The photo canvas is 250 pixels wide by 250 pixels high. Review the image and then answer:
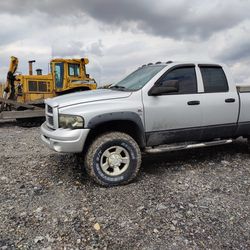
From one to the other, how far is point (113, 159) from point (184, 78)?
1.98m

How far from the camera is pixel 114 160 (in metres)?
4.06

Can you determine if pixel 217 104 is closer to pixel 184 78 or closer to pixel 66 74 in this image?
pixel 184 78

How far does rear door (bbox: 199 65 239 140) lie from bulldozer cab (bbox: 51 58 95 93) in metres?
8.57

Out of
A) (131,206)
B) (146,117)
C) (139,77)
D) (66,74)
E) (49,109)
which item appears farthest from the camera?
(66,74)

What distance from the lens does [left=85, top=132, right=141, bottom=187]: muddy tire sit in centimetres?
393

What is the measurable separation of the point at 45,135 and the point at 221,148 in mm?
4140

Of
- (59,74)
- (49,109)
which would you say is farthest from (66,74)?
(49,109)

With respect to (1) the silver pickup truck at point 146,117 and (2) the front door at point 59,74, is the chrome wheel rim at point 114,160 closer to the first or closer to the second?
(1) the silver pickup truck at point 146,117

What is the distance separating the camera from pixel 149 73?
4652 millimetres

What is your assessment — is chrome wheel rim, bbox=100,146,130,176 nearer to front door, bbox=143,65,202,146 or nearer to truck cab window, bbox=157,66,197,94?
front door, bbox=143,65,202,146

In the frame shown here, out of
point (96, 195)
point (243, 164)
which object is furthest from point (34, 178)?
point (243, 164)

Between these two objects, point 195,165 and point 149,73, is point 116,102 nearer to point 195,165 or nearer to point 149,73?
point 149,73

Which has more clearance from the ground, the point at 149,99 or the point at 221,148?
the point at 149,99

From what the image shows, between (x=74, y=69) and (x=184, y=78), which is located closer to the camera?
(x=184, y=78)
